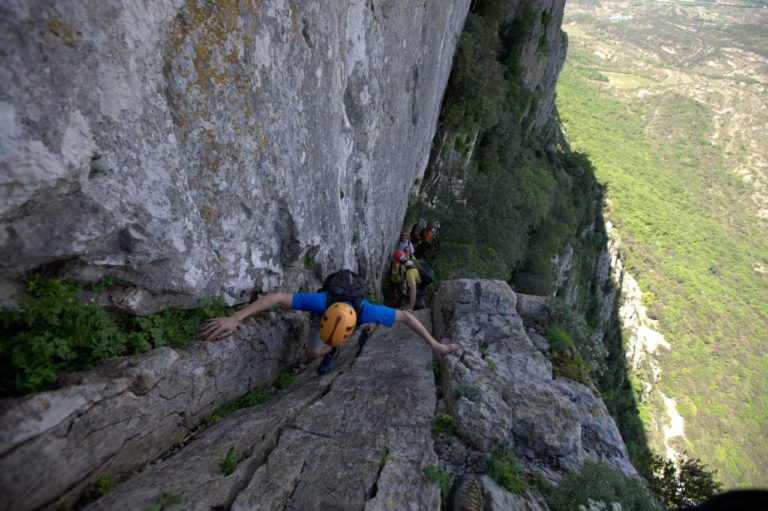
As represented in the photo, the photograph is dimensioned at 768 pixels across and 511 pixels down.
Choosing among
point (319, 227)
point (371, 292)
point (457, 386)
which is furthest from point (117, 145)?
point (371, 292)

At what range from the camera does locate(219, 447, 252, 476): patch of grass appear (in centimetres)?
443

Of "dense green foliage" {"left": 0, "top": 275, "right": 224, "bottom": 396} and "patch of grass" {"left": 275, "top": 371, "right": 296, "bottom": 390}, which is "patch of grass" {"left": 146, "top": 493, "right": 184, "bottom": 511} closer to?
"dense green foliage" {"left": 0, "top": 275, "right": 224, "bottom": 396}

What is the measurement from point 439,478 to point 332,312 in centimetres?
249

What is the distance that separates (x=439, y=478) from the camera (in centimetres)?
460

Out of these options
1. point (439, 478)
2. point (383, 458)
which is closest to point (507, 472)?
point (439, 478)

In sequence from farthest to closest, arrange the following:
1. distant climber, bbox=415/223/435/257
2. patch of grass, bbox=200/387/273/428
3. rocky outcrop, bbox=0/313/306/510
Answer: distant climber, bbox=415/223/435/257, patch of grass, bbox=200/387/273/428, rocky outcrop, bbox=0/313/306/510

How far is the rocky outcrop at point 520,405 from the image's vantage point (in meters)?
5.46

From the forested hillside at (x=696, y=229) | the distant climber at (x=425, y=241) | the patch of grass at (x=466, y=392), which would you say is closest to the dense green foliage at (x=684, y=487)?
the patch of grass at (x=466, y=392)

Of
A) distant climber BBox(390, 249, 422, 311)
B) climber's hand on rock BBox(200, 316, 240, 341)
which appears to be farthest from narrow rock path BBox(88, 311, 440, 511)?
distant climber BBox(390, 249, 422, 311)

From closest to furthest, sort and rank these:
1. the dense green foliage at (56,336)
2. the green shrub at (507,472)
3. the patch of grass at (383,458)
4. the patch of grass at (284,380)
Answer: the dense green foliage at (56,336), the patch of grass at (383,458), the green shrub at (507,472), the patch of grass at (284,380)

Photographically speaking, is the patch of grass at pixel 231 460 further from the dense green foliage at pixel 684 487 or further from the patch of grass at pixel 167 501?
the dense green foliage at pixel 684 487

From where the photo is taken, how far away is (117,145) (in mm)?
4020

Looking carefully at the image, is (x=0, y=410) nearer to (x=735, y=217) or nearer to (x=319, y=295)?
(x=319, y=295)

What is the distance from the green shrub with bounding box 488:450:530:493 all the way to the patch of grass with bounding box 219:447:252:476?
297 cm
